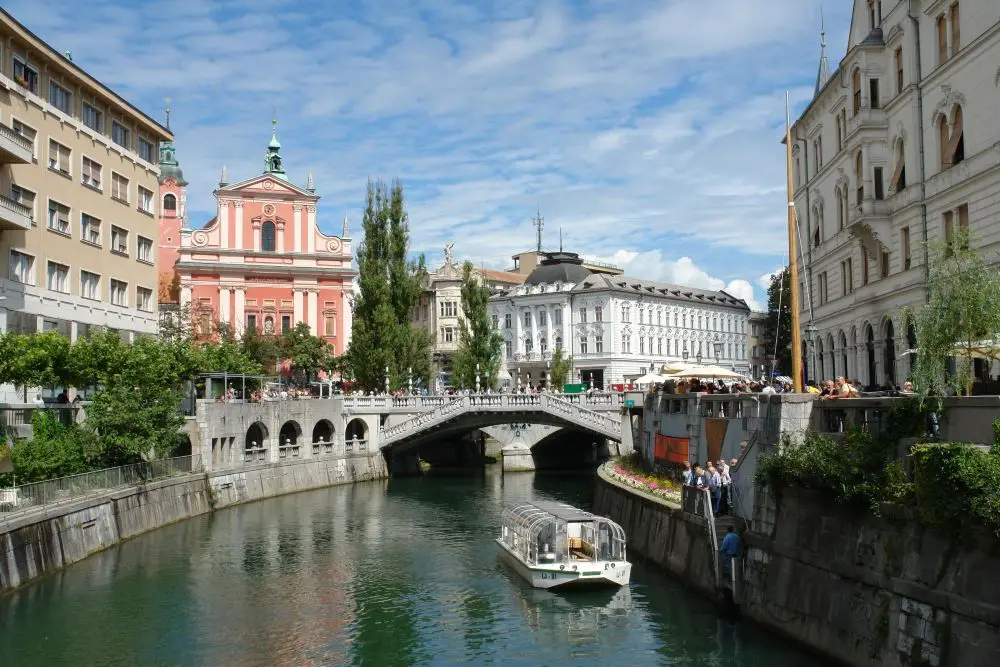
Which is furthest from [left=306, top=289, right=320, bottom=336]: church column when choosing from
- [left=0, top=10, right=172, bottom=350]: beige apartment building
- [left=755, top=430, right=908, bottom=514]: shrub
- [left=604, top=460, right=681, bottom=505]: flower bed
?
[left=755, top=430, right=908, bottom=514]: shrub

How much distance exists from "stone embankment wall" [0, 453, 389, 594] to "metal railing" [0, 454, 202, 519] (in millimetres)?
326

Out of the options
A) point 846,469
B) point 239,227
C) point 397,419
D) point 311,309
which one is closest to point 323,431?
point 397,419

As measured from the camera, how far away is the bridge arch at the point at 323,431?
68000 millimetres

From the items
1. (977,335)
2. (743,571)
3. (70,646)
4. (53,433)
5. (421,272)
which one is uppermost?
(421,272)

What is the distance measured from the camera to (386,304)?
74312mm

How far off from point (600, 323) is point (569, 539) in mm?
81789

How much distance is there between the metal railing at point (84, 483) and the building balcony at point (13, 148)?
1403 cm

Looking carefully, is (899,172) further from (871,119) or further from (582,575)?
(582,575)

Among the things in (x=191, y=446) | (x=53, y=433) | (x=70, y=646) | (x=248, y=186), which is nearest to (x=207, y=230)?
(x=248, y=186)

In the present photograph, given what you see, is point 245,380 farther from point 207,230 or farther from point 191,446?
point 207,230

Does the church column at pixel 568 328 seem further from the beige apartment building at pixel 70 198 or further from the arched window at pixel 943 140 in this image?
the arched window at pixel 943 140

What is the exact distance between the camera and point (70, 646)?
26.0m

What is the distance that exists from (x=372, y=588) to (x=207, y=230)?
6559 centimetres

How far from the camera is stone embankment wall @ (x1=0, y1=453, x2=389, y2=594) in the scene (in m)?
31.2
